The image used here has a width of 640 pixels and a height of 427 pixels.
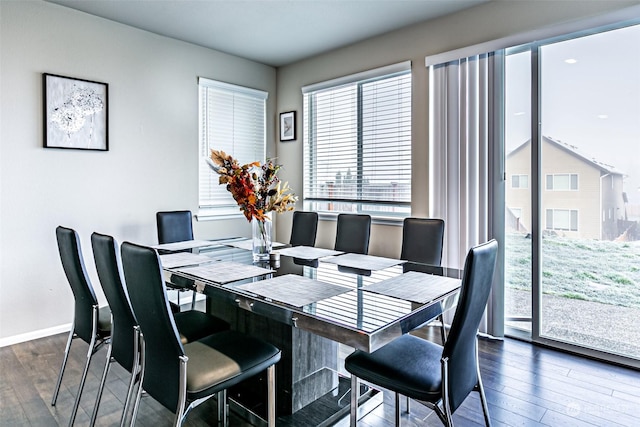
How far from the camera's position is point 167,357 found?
4.93ft

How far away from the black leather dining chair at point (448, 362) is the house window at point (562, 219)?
179cm

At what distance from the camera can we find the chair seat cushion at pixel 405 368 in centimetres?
151

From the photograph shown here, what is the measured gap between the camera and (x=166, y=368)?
1514mm

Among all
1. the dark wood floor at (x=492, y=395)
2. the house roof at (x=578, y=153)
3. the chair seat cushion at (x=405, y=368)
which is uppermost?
the house roof at (x=578, y=153)

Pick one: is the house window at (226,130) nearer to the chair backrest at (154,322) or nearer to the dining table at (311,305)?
the dining table at (311,305)

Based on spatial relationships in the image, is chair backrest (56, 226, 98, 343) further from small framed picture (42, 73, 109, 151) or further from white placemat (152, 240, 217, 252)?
small framed picture (42, 73, 109, 151)

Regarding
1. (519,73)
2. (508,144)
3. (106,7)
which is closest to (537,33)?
(519,73)

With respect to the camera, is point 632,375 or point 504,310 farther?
point 504,310

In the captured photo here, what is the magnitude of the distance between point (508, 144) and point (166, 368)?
2.90 m

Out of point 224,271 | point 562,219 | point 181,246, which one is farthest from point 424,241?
point 181,246

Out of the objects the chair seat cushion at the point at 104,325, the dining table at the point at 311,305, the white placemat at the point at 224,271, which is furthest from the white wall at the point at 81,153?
the white placemat at the point at 224,271

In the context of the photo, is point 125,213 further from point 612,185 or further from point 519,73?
point 612,185

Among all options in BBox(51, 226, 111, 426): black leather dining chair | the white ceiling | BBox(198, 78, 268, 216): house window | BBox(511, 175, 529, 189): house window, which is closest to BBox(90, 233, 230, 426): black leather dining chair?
BBox(51, 226, 111, 426): black leather dining chair

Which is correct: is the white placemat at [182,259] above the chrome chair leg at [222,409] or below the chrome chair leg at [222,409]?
above
